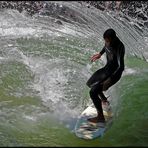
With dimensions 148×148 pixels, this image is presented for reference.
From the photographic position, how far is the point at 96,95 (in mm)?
9383

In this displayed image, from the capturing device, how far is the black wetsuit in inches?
370

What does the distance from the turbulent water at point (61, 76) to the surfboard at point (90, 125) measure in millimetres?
133

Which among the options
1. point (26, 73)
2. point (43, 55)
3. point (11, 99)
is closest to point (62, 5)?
point (43, 55)

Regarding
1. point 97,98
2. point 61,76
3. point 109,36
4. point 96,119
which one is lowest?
point 61,76

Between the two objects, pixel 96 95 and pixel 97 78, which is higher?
pixel 97 78

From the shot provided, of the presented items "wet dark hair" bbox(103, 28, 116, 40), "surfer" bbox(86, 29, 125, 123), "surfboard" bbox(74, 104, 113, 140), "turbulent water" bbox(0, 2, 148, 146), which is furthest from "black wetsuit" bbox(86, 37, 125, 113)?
"turbulent water" bbox(0, 2, 148, 146)

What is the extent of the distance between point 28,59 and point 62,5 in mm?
5205

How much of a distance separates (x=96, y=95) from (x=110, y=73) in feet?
1.74

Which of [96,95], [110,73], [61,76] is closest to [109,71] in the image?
[110,73]

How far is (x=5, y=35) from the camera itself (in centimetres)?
1580

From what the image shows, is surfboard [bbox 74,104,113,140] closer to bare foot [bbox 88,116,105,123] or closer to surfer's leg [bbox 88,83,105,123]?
bare foot [bbox 88,116,105,123]

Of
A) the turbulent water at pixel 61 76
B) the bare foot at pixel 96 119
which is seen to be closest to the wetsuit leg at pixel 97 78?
the bare foot at pixel 96 119

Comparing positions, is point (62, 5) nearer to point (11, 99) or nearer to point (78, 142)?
point (11, 99)

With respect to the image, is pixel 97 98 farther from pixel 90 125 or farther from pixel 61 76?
pixel 61 76
